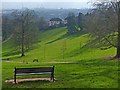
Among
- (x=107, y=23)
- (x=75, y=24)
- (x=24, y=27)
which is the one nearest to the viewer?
(x=107, y=23)

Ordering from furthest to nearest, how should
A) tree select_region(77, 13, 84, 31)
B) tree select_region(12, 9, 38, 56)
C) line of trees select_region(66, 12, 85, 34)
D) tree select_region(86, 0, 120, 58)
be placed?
line of trees select_region(66, 12, 85, 34) < tree select_region(77, 13, 84, 31) < tree select_region(12, 9, 38, 56) < tree select_region(86, 0, 120, 58)

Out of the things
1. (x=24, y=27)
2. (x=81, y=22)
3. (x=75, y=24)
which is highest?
(x=81, y=22)

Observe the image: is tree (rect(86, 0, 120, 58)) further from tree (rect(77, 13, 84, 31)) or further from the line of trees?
tree (rect(77, 13, 84, 31))

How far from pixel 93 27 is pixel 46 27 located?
283 feet

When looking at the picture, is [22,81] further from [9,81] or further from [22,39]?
[22,39]

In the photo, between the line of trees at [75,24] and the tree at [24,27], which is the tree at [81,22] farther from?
the tree at [24,27]

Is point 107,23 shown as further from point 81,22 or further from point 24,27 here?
point 81,22

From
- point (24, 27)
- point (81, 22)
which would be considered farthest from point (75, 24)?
point (24, 27)

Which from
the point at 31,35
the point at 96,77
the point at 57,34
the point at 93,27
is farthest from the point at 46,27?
the point at 96,77

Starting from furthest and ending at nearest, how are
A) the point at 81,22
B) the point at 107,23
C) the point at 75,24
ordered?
the point at 75,24, the point at 81,22, the point at 107,23

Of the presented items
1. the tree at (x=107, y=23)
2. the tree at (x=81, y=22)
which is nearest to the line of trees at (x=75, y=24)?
the tree at (x=81, y=22)

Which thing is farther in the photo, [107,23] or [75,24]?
[75,24]

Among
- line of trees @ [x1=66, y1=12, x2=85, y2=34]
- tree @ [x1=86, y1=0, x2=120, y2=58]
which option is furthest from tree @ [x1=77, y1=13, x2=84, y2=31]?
tree @ [x1=86, y1=0, x2=120, y2=58]

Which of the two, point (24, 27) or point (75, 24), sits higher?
point (75, 24)
